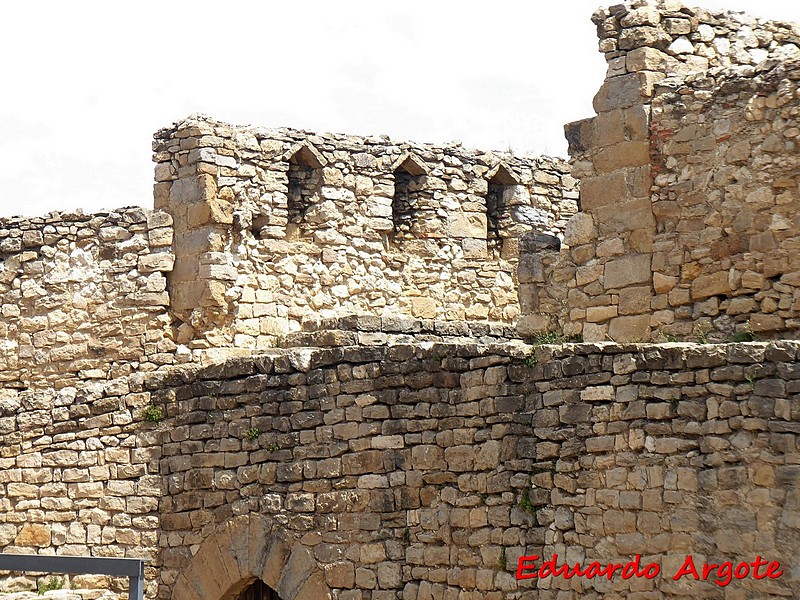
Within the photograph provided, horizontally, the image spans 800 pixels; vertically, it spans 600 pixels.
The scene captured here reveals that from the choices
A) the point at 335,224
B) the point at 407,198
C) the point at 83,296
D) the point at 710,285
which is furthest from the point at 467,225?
the point at 710,285

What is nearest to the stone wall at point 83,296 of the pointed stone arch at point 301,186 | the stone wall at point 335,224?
the stone wall at point 335,224

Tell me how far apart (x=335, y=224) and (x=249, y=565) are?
4.62m

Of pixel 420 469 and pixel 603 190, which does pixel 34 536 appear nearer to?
pixel 420 469

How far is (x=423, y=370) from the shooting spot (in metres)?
10.2

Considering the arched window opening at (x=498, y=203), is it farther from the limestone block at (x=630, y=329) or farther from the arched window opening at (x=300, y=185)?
the limestone block at (x=630, y=329)

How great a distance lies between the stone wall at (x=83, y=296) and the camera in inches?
555

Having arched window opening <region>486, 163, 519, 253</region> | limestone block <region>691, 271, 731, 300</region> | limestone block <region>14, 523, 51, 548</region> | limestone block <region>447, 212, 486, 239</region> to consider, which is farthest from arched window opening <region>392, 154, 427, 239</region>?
limestone block <region>14, 523, 51, 548</region>

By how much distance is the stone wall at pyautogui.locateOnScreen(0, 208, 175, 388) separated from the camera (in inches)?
555

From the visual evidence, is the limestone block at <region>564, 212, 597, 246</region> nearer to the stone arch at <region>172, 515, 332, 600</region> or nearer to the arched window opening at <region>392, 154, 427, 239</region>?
the stone arch at <region>172, 515, 332, 600</region>

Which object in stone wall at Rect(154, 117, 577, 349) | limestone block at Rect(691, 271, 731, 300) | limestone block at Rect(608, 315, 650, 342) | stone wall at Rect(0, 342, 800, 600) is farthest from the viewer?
stone wall at Rect(154, 117, 577, 349)

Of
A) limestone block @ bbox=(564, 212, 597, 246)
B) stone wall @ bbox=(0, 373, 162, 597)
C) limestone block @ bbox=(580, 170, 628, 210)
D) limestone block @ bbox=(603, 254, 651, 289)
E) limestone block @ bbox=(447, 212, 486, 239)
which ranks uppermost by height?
limestone block @ bbox=(447, 212, 486, 239)

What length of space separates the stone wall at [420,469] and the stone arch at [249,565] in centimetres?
2

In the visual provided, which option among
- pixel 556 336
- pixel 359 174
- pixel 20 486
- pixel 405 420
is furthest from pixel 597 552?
pixel 359 174

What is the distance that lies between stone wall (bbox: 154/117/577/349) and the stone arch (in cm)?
313
